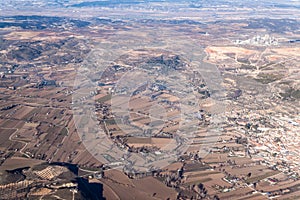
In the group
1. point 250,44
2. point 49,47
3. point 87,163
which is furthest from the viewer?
point 250,44

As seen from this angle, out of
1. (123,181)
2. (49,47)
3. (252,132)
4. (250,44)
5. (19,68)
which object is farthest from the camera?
(250,44)

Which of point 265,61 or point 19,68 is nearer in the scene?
point 19,68

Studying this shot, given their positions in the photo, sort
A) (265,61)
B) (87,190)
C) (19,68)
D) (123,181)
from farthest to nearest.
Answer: (265,61)
(19,68)
(123,181)
(87,190)

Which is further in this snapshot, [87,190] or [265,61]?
[265,61]

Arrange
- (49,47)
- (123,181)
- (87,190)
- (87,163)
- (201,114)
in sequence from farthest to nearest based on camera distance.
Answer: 1. (49,47)
2. (201,114)
3. (87,163)
4. (123,181)
5. (87,190)

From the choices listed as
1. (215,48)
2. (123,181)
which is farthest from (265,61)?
(123,181)

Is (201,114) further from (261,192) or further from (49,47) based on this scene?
(49,47)

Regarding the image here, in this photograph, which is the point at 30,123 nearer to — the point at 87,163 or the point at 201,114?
the point at 87,163

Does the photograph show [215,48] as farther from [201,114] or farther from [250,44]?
[201,114]

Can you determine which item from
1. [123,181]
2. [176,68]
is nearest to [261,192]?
[123,181]
